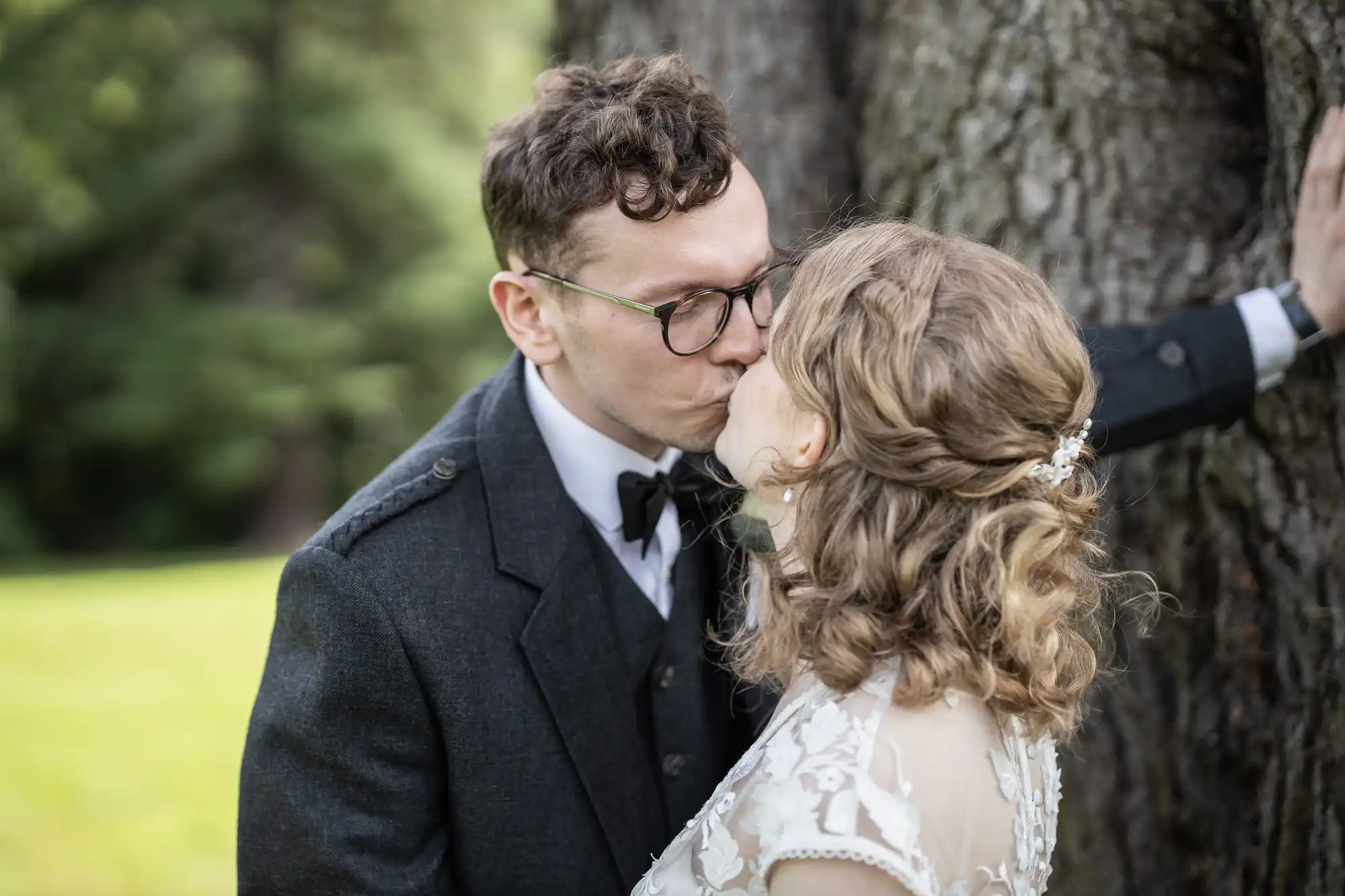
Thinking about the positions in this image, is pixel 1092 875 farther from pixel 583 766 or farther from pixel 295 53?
pixel 295 53

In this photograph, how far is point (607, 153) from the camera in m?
2.53

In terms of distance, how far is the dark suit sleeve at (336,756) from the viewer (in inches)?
89.1

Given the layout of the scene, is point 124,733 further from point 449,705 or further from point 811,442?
point 811,442

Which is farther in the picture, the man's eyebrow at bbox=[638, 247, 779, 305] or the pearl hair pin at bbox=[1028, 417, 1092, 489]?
the man's eyebrow at bbox=[638, 247, 779, 305]

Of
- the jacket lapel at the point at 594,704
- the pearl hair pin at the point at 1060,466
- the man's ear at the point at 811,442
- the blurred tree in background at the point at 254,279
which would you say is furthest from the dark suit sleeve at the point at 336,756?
the blurred tree in background at the point at 254,279

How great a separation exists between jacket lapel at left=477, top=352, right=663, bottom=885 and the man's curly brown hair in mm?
483

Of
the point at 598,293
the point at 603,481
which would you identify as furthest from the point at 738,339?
the point at 603,481

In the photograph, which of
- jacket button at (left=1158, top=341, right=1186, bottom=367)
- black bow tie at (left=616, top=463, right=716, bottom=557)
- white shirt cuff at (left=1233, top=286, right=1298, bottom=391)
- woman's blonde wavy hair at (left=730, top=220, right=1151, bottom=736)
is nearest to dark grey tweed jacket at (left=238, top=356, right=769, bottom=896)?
black bow tie at (left=616, top=463, right=716, bottom=557)

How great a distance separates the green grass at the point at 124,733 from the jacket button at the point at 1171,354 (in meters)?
4.33

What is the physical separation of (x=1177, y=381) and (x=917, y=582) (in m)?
1.07

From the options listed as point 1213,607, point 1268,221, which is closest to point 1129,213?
point 1268,221

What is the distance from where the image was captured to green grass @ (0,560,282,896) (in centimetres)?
518

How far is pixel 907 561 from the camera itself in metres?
1.83

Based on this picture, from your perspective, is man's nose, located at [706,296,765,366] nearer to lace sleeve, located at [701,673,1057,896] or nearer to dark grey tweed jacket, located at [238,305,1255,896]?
dark grey tweed jacket, located at [238,305,1255,896]
